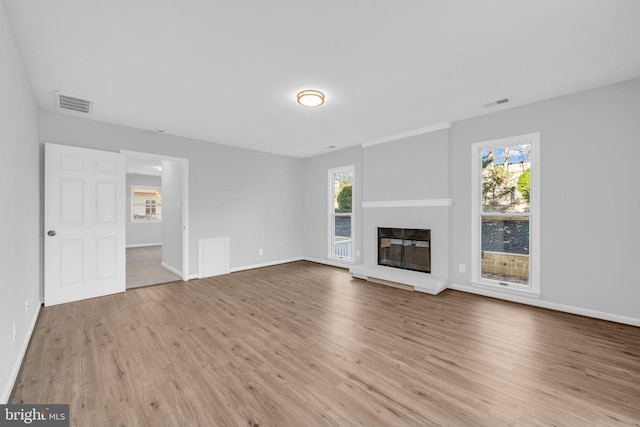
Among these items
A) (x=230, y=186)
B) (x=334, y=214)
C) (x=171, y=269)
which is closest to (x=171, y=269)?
(x=171, y=269)

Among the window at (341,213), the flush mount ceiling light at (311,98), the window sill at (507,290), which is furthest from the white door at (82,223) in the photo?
the window sill at (507,290)

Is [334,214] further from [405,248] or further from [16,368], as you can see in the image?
[16,368]

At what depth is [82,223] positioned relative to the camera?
3686 millimetres

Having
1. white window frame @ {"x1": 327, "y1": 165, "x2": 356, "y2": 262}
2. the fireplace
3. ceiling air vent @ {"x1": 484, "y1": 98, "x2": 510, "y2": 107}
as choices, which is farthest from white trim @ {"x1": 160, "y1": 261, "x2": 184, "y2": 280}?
ceiling air vent @ {"x1": 484, "y1": 98, "x2": 510, "y2": 107}

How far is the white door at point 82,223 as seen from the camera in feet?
11.4

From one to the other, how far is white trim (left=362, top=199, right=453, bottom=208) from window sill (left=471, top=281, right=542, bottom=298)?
1251mm

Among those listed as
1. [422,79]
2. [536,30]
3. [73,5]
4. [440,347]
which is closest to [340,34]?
[422,79]

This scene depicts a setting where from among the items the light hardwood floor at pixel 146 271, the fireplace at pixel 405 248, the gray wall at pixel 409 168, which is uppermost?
the gray wall at pixel 409 168

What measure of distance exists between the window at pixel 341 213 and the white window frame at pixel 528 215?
8.03 feet

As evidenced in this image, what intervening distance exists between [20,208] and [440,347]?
12.6 feet

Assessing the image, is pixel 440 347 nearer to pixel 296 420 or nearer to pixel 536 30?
pixel 296 420

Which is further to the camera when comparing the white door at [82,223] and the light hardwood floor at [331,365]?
the white door at [82,223]

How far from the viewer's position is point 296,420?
1.57m

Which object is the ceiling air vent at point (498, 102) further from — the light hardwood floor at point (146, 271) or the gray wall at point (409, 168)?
the light hardwood floor at point (146, 271)
